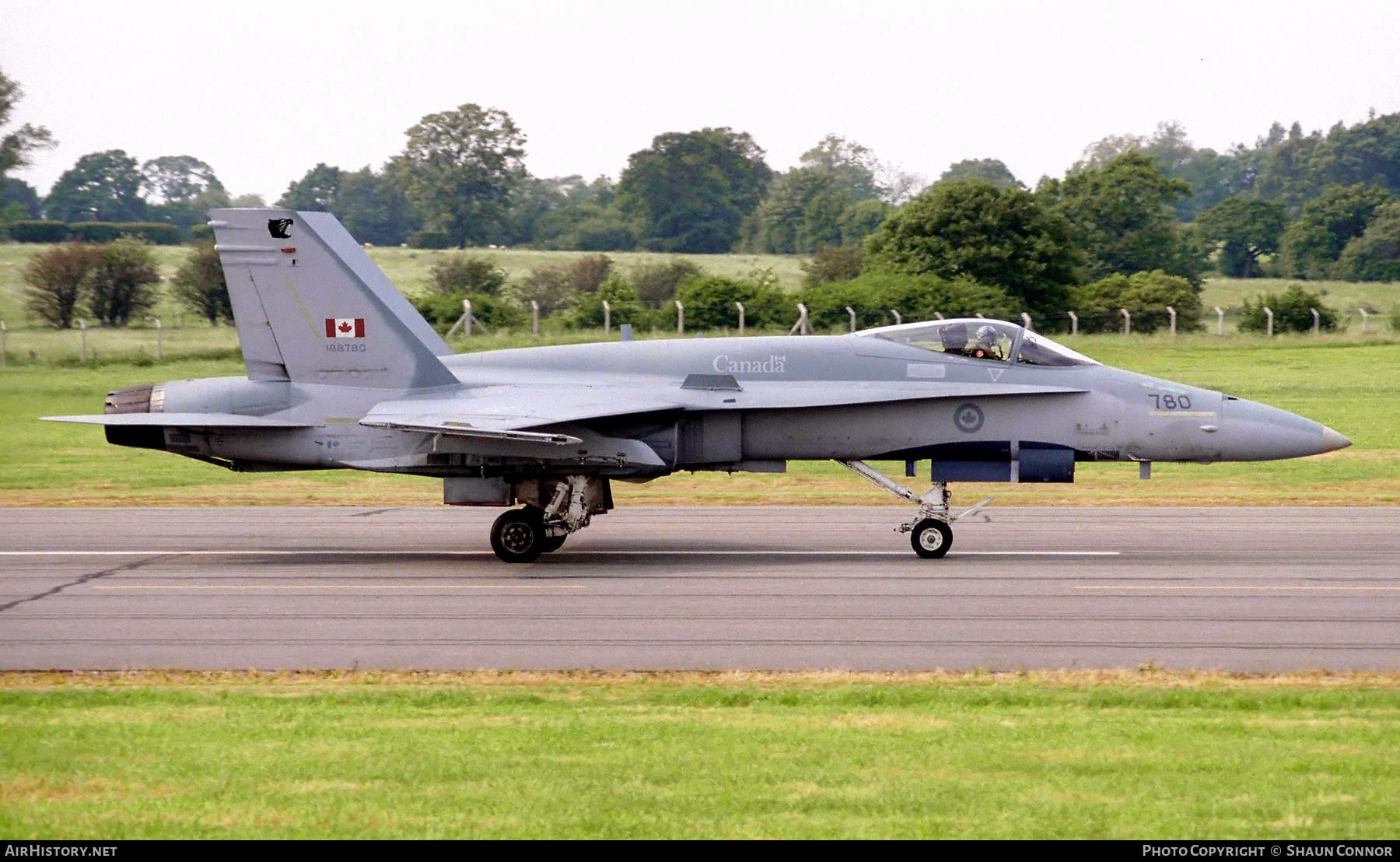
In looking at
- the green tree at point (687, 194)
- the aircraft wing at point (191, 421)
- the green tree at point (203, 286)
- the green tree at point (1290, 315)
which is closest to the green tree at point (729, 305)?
the green tree at point (203, 286)

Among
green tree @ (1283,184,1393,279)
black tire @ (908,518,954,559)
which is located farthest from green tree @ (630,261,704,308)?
green tree @ (1283,184,1393,279)

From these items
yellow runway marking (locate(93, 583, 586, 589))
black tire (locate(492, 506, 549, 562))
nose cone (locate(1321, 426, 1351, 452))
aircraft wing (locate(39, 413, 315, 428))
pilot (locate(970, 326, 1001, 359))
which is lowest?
yellow runway marking (locate(93, 583, 586, 589))

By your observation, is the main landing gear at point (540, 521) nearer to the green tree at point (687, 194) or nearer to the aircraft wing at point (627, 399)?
the aircraft wing at point (627, 399)

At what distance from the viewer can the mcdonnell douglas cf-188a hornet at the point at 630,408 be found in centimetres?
1634

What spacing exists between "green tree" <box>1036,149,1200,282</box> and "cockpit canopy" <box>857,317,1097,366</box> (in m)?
64.1

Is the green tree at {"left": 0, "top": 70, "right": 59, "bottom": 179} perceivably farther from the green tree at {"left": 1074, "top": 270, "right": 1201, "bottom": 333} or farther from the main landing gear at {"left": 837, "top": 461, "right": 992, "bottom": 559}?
the green tree at {"left": 1074, "top": 270, "right": 1201, "bottom": 333}

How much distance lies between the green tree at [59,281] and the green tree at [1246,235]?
274 ft

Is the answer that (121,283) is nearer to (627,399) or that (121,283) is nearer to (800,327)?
(800,327)

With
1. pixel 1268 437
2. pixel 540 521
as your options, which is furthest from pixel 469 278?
pixel 1268 437

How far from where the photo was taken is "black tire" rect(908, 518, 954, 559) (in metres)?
16.4

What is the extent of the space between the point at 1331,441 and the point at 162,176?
3231 inches

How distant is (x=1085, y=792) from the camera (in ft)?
23.1

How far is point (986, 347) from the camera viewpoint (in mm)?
16766

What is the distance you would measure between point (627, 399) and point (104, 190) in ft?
207
